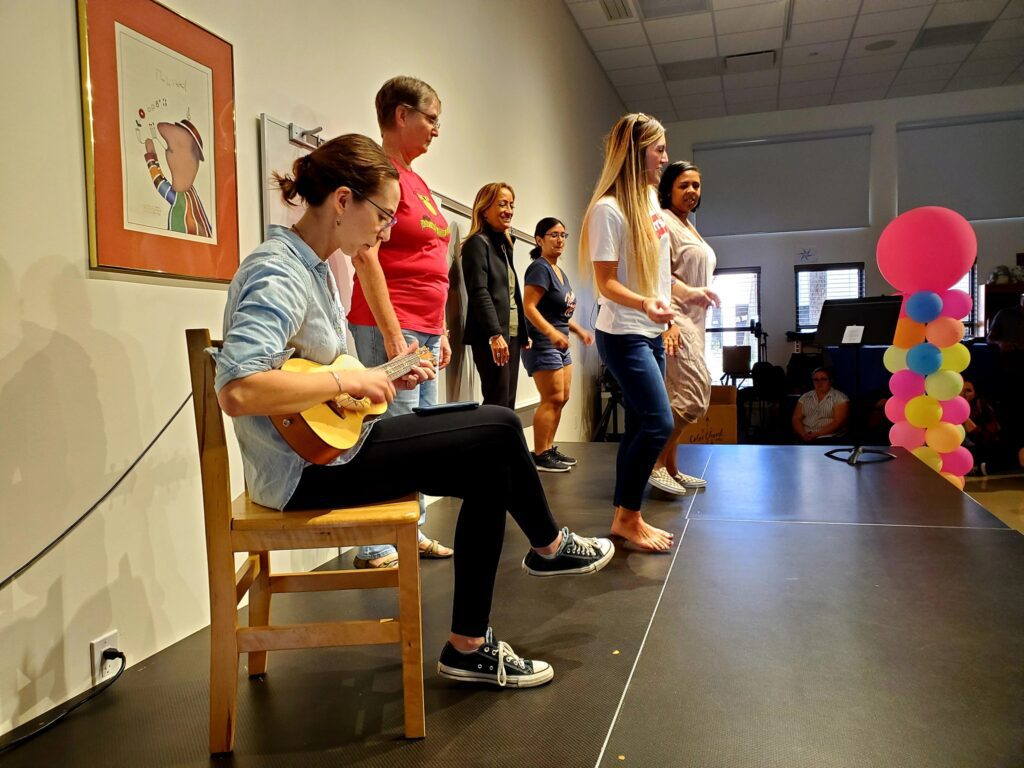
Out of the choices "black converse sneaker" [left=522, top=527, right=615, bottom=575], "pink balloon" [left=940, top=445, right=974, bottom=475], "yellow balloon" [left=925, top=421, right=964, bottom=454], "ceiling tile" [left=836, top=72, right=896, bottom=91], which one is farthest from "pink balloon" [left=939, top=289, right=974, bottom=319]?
"ceiling tile" [left=836, top=72, right=896, bottom=91]

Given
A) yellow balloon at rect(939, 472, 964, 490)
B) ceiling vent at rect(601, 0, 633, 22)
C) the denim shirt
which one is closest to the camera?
the denim shirt

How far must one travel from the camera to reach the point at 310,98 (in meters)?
2.26

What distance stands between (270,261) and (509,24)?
3530 millimetres

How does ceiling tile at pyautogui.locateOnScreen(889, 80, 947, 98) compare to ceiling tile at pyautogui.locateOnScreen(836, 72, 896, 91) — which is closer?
ceiling tile at pyautogui.locateOnScreen(836, 72, 896, 91)

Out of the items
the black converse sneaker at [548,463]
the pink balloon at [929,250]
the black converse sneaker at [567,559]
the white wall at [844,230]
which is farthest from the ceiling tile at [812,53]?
the black converse sneaker at [567,559]

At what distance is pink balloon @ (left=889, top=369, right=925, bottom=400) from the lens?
3.99 meters

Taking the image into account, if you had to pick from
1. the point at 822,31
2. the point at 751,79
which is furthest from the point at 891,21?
the point at 751,79

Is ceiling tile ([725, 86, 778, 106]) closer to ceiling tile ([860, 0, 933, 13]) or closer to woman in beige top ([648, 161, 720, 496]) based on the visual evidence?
ceiling tile ([860, 0, 933, 13])

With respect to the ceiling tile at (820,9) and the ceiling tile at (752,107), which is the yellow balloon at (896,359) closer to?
the ceiling tile at (820,9)

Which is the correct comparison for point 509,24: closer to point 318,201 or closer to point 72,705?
point 318,201

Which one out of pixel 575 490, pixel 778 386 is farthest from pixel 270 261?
pixel 778 386

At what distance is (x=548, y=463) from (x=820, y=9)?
421 cm

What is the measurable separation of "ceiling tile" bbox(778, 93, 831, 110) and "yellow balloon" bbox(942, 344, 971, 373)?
4763 mm

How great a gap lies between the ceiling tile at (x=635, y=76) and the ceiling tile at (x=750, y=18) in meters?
0.99
